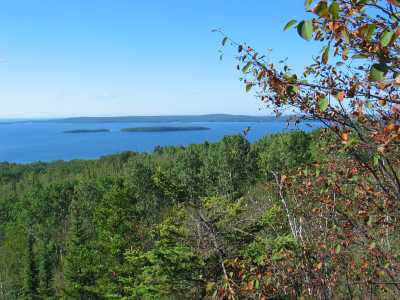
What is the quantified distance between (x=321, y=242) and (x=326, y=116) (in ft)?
4.89

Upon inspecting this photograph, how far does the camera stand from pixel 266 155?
4603 cm

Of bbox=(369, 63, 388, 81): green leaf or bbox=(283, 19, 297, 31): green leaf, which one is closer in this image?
bbox=(369, 63, 388, 81): green leaf

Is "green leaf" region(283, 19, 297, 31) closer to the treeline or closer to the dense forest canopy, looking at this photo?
the dense forest canopy

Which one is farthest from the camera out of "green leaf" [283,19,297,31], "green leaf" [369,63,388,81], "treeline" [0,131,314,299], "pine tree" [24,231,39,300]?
"pine tree" [24,231,39,300]

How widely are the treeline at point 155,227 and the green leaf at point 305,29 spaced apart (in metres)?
2.35

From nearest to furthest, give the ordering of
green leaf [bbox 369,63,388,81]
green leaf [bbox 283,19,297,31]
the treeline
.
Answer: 1. green leaf [bbox 369,63,388,81]
2. green leaf [bbox 283,19,297,31]
3. the treeline

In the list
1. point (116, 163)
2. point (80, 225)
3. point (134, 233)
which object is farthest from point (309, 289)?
point (116, 163)

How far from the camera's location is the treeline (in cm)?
889

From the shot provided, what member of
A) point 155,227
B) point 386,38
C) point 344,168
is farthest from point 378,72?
point 155,227

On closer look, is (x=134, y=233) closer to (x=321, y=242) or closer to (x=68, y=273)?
(x=68, y=273)

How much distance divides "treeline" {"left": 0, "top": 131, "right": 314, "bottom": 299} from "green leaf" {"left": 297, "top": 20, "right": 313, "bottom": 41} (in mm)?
2345

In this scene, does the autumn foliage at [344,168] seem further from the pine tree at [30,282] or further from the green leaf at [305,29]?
the pine tree at [30,282]

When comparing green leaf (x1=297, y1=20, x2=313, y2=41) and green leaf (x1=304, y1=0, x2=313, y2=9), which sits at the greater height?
green leaf (x1=304, y1=0, x2=313, y2=9)

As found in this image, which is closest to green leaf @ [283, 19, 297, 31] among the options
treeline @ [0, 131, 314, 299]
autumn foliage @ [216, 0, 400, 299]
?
autumn foliage @ [216, 0, 400, 299]
